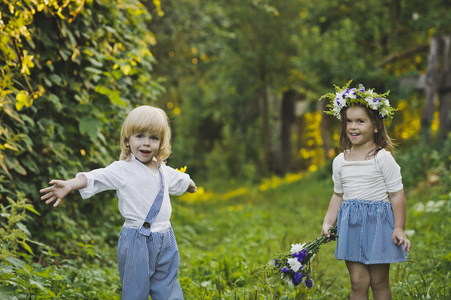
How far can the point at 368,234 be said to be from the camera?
9.80 feet

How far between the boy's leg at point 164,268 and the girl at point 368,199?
3.33ft

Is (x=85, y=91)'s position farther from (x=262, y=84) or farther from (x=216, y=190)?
(x=216, y=190)

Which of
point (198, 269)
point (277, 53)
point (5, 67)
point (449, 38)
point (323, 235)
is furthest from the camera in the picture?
point (277, 53)

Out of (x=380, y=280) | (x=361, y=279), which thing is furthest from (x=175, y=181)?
(x=380, y=280)

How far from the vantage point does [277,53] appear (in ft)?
48.5

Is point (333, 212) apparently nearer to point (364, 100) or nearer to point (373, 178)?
point (373, 178)

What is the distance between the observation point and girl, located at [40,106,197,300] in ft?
9.32

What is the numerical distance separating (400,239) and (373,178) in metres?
0.40

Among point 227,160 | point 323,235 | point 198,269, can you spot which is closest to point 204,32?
point 198,269

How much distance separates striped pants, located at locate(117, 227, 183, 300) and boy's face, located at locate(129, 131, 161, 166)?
44cm

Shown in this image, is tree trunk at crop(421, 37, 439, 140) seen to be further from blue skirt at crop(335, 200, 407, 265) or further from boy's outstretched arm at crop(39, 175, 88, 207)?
boy's outstretched arm at crop(39, 175, 88, 207)

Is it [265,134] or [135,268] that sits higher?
[265,134]

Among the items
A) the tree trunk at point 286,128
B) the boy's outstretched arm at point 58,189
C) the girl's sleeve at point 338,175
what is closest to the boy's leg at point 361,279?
the girl's sleeve at point 338,175

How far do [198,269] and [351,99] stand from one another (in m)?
2.06
